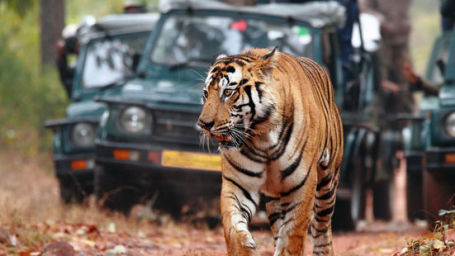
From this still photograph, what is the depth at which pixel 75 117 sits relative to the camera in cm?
1059

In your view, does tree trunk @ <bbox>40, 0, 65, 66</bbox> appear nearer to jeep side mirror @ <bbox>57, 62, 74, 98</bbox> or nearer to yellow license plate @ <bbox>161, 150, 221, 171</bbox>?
jeep side mirror @ <bbox>57, 62, 74, 98</bbox>

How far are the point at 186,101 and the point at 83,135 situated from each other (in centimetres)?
207

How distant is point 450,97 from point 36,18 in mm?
19922

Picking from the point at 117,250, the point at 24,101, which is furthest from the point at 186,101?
the point at 24,101

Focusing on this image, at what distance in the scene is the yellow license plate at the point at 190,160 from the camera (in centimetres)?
838

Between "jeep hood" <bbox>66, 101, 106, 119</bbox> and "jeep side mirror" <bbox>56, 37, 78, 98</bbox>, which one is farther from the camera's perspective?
"jeep side mirror" <bbox>56, 37, 78, 98</bbox>

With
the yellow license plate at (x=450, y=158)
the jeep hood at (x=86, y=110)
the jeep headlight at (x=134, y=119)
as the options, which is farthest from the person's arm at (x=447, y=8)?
the jeep hood at (x=86, y=110)

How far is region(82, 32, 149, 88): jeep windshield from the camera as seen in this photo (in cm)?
1141

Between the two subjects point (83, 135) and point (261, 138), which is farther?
point (83, 135)

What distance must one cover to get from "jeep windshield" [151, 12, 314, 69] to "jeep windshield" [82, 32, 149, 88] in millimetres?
1844

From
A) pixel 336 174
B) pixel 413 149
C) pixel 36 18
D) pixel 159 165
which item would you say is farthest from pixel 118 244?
pixel 36 18

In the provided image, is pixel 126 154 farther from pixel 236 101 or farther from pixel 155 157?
pixel 236 101

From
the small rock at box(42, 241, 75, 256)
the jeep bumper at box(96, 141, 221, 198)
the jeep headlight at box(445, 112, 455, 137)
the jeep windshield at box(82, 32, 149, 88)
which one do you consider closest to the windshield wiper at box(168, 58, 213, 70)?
the jeep bumper at box(96, 141, 221, 198)

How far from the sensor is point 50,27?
19.4 metres
